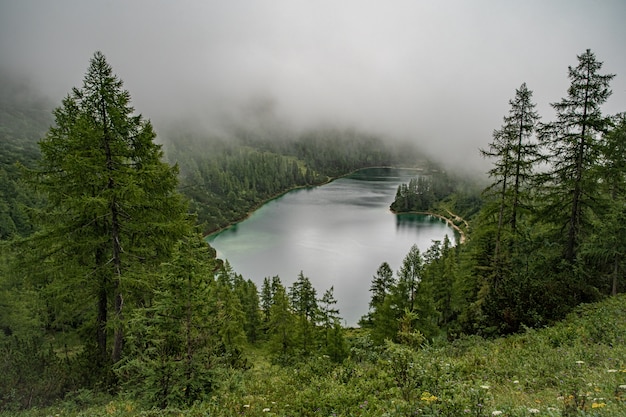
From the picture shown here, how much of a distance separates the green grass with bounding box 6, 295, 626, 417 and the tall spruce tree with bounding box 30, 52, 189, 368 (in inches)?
131

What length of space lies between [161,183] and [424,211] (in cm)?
13761

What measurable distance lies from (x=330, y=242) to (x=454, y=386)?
81.6 m

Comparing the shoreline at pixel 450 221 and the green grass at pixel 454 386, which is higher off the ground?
the green grass at pixel 454 386

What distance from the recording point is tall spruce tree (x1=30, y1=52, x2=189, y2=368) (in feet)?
31.4

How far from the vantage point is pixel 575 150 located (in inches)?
622

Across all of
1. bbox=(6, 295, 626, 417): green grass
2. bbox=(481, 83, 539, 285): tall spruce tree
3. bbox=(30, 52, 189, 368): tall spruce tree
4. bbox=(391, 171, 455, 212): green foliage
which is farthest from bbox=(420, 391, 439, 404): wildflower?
bbox=(391, 171, 455, 212): green foliage

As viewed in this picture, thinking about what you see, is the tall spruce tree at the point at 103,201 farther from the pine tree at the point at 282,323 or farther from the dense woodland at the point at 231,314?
the pine tree at the point at 282,323

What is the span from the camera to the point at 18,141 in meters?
186

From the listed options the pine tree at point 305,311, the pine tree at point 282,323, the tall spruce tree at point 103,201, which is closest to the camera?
the tall spruce tree at point 103,201

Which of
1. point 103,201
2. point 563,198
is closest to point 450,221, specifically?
point 563,198

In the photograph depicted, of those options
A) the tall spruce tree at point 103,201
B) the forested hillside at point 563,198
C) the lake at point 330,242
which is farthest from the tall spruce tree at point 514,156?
the lake at point 330,242

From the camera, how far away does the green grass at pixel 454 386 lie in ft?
14.6

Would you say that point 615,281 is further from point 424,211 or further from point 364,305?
point 424,211

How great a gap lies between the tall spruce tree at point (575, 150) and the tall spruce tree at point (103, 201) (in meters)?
17.3
